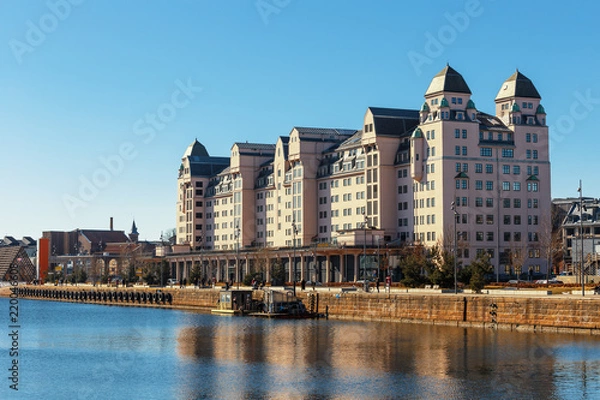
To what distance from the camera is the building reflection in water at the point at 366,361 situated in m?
65.0

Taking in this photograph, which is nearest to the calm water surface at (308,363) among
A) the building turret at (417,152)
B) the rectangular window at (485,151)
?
the building turret at (417,152)

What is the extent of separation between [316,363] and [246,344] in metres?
17.4

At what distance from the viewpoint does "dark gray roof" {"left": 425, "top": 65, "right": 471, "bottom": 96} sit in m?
180

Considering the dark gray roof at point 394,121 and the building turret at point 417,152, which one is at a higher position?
the dark gray roof at point 394,121

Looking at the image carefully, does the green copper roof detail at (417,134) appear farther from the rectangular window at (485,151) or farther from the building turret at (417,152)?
the rectangular window at (485,151)

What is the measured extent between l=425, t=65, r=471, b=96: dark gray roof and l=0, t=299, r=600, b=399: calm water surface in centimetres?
7582

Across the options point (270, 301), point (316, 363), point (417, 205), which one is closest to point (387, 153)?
point (417, 205)

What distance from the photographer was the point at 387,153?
190000mm

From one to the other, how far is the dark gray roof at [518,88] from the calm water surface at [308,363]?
85874mm

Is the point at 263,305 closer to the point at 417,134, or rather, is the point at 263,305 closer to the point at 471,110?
the point at 417,134

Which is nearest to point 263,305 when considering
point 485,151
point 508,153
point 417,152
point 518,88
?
point 417,152

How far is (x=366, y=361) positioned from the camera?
257ft

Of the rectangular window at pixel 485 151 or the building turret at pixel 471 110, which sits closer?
the building turret at pixel 471 110

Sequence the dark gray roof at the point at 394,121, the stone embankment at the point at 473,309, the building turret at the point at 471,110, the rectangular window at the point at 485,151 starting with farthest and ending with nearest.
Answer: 1. the dark gray roof at the point at 394,121
2. the rectangular window at the point at 485,151
3. the building turret at the point at 471,110
4. the stone embankment at the point at 473,309
